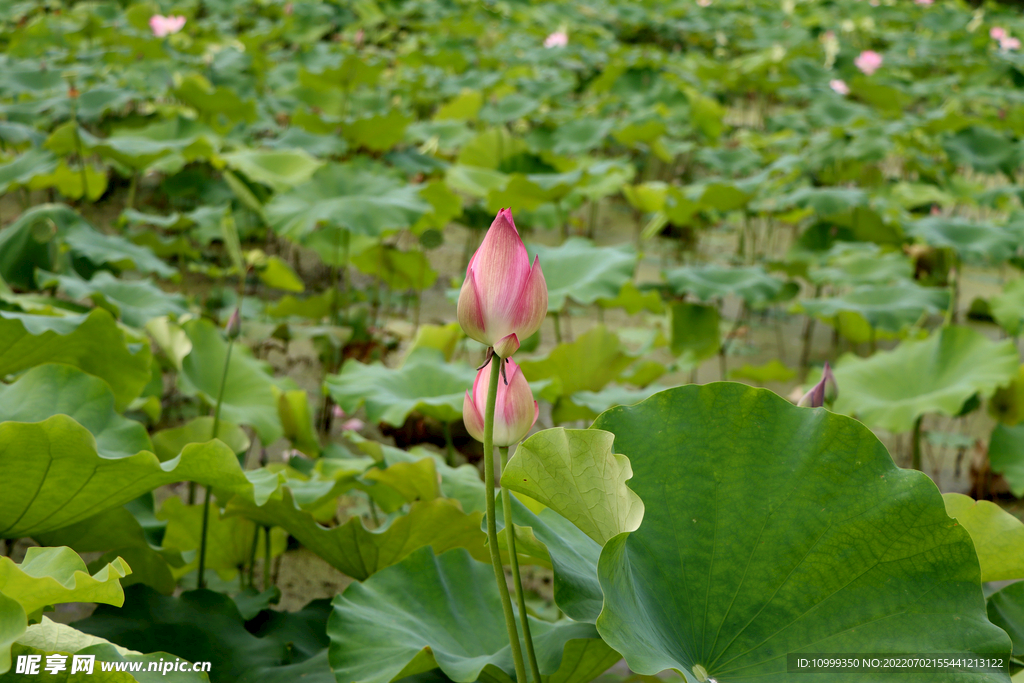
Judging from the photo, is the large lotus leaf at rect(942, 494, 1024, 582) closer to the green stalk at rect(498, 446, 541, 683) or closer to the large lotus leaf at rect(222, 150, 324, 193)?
the green stalk at rect(498, 446, 541, 683)

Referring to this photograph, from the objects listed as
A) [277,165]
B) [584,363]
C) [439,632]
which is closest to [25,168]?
[277,165]

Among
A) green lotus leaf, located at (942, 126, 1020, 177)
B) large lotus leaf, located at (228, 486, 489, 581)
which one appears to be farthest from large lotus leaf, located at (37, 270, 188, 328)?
green lotus leaf, located at (942, 126, 1020, 177)

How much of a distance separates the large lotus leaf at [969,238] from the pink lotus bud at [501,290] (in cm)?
221

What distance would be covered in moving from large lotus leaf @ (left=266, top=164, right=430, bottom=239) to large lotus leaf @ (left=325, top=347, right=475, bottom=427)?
519 millimetres

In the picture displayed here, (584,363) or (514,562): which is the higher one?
(514,562)

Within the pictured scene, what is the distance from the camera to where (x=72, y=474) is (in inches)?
36.5

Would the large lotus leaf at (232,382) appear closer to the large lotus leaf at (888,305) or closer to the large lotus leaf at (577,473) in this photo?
the large lotus leaf at (577,473)

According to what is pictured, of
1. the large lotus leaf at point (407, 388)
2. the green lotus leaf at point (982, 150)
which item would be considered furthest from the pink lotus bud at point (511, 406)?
the green lotus leaf at point (982, 150)

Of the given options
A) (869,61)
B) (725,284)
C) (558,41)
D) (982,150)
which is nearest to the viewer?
(725,284)

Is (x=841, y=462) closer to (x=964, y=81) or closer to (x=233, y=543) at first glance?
(x=233, y=543)

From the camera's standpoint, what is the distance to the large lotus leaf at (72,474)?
0.89 metres

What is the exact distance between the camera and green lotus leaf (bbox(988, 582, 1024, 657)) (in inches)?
34.6

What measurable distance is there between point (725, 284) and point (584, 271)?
0.46 m

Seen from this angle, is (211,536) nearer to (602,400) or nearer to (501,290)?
(602,400)
